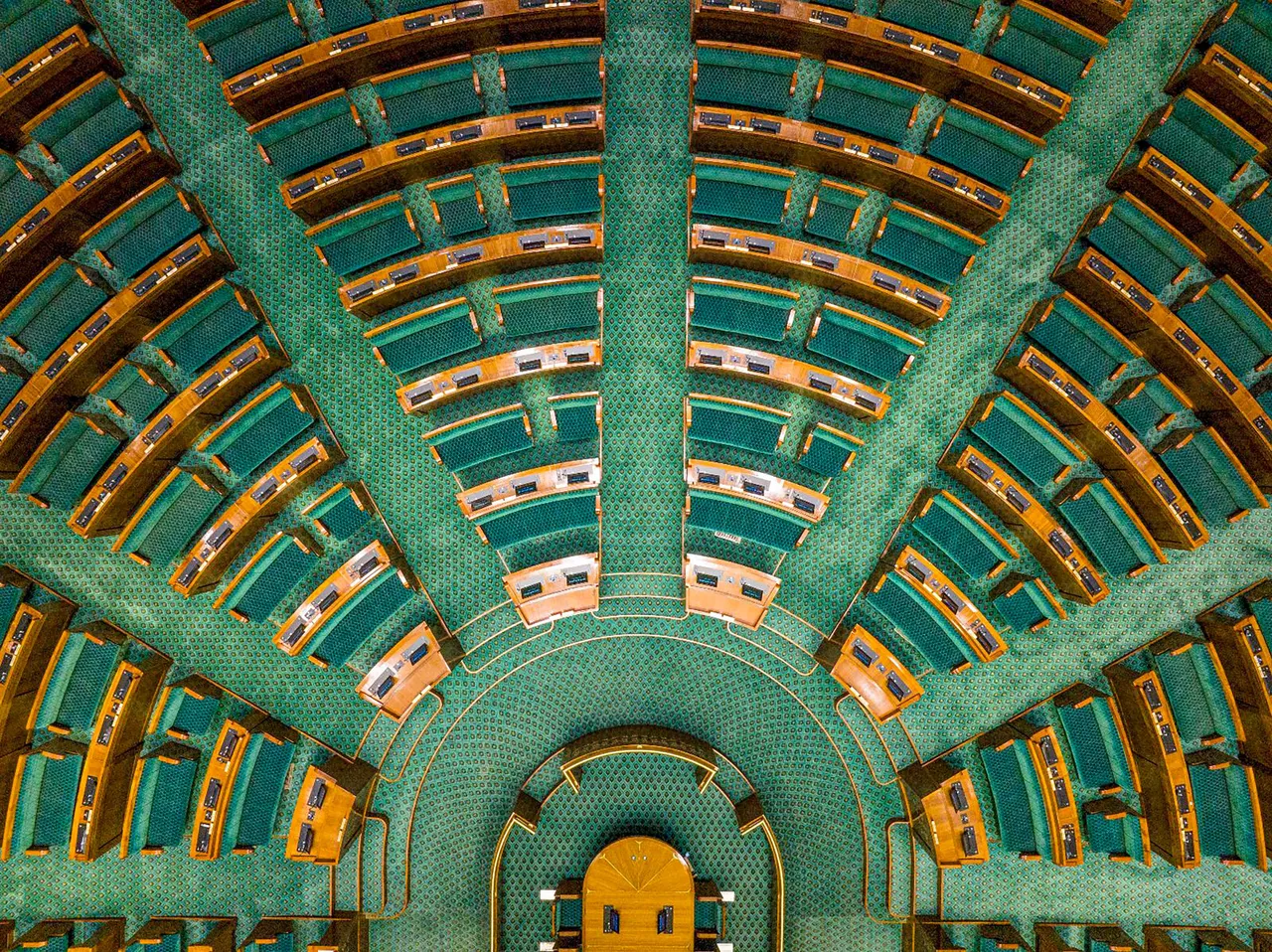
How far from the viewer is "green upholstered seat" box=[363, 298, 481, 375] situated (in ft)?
44.2

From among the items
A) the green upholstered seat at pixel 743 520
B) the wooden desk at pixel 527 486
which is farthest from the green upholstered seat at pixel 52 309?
the green upholstered seat at pixel 743 520

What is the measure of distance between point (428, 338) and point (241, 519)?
5.14 m

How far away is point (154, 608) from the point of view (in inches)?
552

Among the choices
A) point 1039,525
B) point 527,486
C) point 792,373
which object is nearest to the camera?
point 1039,525

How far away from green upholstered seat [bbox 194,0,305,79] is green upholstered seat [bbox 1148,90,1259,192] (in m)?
16.9

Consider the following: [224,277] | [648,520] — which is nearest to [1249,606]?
[648,520]

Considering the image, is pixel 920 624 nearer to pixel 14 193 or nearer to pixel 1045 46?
pixel 1045 46

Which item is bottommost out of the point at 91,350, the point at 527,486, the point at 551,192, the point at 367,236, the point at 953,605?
the point at 953,605

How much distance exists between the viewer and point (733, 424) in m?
13.9

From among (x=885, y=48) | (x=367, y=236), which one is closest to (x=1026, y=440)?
(x=885, y=48)

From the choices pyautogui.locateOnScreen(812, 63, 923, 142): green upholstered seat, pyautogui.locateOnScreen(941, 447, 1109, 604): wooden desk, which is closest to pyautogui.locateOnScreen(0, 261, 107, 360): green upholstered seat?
pyautogui.locateOnScreen(812, 63, 923, 142): green upholstered seat

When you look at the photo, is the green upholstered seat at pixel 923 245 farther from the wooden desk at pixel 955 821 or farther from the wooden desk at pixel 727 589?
the wooden desk at pixel 955 821

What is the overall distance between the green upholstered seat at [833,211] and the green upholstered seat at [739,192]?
640 mm

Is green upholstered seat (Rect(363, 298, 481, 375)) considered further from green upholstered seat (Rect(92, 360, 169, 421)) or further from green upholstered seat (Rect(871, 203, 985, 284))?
green upholstered seat (Rect(871, 203, 985, 284))
